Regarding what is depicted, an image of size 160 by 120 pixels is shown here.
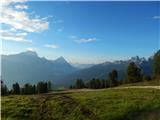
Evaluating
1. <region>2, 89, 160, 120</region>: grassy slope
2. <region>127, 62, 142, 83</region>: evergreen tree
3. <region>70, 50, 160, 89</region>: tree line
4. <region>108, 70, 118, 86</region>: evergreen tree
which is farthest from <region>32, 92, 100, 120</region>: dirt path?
<region>108, 70, 118, 86</region>: evergreen tree

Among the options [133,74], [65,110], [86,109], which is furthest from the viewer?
[133,74]

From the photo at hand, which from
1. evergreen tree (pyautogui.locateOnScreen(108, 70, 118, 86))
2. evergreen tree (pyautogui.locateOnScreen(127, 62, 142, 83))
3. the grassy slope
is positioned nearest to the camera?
Result: the grassy slope

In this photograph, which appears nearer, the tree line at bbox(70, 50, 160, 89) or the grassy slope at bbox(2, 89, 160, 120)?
the grassy slope at bbox(2, 89, 160, 120)

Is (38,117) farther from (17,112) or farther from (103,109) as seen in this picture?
(103,109)

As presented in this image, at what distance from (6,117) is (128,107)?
1785 cm

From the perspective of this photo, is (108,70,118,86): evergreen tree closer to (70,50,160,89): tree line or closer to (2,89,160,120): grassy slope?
(70,50,160,89): tree line

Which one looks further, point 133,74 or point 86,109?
point 133,74

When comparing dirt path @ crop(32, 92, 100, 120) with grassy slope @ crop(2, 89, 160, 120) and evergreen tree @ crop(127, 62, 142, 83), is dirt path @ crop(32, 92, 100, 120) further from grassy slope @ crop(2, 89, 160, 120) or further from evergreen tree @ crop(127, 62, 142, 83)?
evergreen tree @ crop(127, 62, 142, 83)

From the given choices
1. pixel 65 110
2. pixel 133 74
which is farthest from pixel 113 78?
pixel 65 110

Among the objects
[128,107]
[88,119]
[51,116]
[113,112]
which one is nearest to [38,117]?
[51,116]

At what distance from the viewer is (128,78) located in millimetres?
131875

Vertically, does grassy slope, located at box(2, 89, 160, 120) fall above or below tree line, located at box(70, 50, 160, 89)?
below

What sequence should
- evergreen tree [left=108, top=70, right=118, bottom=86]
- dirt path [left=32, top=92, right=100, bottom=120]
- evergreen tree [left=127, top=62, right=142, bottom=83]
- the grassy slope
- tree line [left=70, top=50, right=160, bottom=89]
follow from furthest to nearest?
evergreen tree [left=108, top=70, right=118, bottom=86], tree line [left=70, top=50, right=160, bottom=89], evergreen tree [left=127, top=62, right=142, bottom=83], dirt path [left=32, top=92, right=100, bottom=120], the grassy slope

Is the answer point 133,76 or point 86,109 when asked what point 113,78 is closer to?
point 133,76
